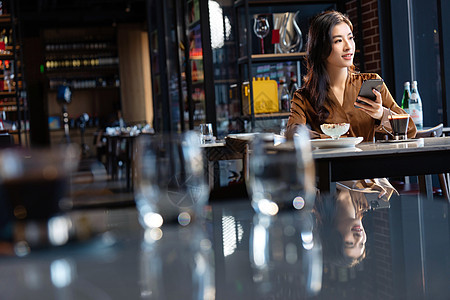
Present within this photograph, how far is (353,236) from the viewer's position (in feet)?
2.42

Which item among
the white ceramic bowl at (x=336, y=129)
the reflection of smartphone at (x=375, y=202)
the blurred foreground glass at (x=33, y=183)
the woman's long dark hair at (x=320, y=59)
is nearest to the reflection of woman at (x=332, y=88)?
the woman's long dark hair at (x=320, y=59)

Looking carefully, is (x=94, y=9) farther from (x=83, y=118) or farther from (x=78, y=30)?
(x=83, y=118)

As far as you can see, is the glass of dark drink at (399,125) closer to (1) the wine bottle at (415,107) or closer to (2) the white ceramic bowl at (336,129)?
(2) the white ceramic bowl at (336,129)

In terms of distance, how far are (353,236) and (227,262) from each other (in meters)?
0.19

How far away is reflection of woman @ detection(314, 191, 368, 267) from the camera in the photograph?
64 centimetres

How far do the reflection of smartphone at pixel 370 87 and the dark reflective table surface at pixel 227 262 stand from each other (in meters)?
1.94

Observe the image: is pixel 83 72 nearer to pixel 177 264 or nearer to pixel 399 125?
pixel 399 125

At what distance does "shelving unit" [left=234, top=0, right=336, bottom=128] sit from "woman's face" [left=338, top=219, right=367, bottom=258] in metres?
4.89

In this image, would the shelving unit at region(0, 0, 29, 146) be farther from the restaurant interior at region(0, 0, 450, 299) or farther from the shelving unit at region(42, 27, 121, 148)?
the restaurant interior at region(0, 0, 450, 299)

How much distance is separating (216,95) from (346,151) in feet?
13.9

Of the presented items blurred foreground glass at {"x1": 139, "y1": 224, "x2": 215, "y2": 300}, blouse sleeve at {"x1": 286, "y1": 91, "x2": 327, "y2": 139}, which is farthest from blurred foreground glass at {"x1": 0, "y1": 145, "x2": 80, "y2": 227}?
blouse sleeve at {"x1": 286, "y1": 91, "x2": 327, "y2": 139}

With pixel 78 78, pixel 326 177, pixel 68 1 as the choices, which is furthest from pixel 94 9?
pixel 326 177

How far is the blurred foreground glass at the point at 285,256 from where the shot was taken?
0.52m

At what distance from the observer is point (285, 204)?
826mm
